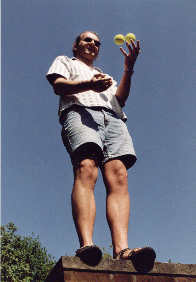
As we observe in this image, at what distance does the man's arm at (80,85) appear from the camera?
108 inches

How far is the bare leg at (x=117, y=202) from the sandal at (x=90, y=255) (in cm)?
39

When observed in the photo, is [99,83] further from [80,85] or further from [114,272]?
[114,272]

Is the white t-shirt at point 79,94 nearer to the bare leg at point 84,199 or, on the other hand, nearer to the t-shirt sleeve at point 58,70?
the t-shirt sleeve at point 58,70

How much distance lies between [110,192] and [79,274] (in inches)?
33.6

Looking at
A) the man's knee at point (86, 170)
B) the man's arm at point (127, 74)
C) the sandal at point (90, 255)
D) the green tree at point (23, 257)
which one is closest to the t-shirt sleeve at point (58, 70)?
the man's arm at point (127, 74)

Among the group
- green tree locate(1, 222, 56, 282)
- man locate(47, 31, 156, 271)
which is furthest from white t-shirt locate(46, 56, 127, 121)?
green tree locate(1, 222, 56, 282)

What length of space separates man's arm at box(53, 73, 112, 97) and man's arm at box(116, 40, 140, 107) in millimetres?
585

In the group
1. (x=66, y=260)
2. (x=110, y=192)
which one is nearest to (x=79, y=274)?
Answer: (x=66, y=260)

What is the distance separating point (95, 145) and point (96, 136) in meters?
0.10

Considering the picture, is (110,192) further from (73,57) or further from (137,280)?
(73,57)

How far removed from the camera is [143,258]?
2.23 meters

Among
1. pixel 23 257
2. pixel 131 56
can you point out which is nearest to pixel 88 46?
pixel 131 56

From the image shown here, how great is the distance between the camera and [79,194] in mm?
2533

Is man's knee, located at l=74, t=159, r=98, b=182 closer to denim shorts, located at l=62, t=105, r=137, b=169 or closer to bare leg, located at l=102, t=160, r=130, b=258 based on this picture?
denim shorts, located at l=62, t=105, r=137, b=169
